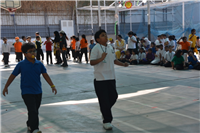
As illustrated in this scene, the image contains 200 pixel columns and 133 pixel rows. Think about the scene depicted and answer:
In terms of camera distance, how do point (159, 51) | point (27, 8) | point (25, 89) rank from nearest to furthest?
point (25, 89), point (159, 51), point (27, 8)

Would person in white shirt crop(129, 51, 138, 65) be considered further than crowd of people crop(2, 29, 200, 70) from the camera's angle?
Yes

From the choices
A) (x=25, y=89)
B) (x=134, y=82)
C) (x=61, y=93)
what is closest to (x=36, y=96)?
(x=25, y=89)

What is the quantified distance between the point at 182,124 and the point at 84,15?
30641 millimetres

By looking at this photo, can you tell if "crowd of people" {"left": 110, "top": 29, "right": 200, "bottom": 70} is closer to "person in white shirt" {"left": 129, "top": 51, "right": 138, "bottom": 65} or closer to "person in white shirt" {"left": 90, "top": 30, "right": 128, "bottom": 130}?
"person in white shirt" {"left": 129, "top": 51, "right": 138, "bottom": 65}

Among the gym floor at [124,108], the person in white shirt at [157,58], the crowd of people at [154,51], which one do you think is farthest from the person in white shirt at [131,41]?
the gym floor at [124,108]

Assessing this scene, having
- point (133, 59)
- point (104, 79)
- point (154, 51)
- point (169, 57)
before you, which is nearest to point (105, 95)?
point (104, 79)

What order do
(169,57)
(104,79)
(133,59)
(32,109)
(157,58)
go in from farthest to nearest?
1. (133,59)
2. (157,58)
3. (169,57)
4. (104,79)
5. (32,109)

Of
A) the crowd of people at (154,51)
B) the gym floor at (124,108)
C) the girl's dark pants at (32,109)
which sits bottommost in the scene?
the gym floor at (124,108)

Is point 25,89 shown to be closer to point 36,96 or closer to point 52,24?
point 36,96

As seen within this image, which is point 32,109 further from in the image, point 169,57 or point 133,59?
point 133,59

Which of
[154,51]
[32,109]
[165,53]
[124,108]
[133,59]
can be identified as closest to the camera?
[32,109]

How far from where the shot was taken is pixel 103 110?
14.6ft

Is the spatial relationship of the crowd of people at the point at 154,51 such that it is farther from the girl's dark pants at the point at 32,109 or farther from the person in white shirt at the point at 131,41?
the girl's dark pants at the point at 32,109

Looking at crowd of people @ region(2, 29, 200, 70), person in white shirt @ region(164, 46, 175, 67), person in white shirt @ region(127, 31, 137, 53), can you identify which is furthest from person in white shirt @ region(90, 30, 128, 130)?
person in white shirt @ region(127, 31, 137, 53)
